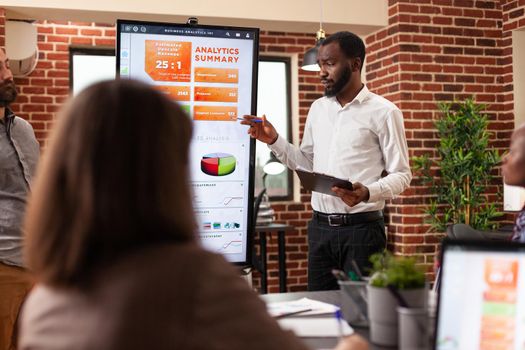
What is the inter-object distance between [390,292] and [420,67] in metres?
4.34

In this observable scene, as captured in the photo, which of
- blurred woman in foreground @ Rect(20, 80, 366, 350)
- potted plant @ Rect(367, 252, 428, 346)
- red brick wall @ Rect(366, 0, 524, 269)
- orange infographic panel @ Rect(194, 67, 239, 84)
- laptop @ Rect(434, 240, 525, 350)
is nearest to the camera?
blurred woman in foreground @ Rect(20, 80, 366, 350)

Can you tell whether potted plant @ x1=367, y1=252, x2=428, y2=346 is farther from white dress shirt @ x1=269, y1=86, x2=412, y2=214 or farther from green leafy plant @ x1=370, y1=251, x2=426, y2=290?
white dress shirt @ x1=269, y1=86, x2=412, y2=214

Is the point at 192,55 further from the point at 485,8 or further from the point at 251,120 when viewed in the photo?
the point at 485,8

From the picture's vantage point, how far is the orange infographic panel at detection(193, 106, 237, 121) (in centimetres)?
275

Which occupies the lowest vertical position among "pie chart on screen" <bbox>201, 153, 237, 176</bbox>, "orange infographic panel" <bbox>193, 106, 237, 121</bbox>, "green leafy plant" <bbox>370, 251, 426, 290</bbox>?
"green leafy plant" <bbox>370, 251, 426, 290</bbox>

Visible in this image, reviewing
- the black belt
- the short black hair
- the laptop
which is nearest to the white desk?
the laptop

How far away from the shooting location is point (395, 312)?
1.39m

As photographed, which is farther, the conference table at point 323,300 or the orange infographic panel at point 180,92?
the orange infographic panel at point 180,92

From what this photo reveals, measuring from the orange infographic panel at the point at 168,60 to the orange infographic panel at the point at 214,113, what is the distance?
0.13 m

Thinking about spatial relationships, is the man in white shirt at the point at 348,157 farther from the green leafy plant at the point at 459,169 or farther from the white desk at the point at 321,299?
the green leafy plant at the point at 459,169

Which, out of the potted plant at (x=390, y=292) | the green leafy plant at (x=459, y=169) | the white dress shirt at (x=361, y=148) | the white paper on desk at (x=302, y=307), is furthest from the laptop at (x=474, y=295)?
the green leafy plant at (x=459, y=169)

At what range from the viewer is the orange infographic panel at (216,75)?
2777 millimetres

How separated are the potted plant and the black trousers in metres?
1.49

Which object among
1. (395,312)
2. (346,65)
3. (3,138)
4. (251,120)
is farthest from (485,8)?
(395,312)
